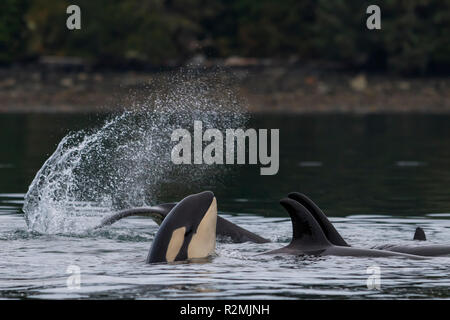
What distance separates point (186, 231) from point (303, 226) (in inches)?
55.9

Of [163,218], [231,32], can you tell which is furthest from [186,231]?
[231,32]

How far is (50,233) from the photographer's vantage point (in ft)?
62.2

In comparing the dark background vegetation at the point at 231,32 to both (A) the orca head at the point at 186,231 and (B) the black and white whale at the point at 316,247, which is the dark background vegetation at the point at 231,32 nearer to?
(B) the black and white whale at the point at 316,247

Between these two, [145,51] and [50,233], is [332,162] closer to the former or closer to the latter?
[50,233]

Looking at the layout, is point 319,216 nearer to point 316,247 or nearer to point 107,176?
point 316,247

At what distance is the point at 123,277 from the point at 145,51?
5432cm

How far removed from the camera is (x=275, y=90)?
64.9 m

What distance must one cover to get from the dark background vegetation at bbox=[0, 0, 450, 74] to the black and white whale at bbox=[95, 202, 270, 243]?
47355 millimetres

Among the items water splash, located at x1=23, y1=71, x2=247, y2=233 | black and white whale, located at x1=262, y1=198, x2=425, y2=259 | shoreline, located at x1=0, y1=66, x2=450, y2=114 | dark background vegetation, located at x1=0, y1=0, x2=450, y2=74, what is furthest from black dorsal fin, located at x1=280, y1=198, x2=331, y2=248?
dark background vegetation, located at x1=0, y1=0, x2=450, y2=74

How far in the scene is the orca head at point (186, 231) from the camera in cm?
1495

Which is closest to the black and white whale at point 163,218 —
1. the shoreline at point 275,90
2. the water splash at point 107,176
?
the water splash at point 107,176

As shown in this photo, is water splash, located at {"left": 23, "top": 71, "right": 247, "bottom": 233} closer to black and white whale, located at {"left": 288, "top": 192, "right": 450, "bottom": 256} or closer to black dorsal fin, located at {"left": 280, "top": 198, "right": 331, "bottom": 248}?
black and white whale, located at {"left": 288, "top": 192, "right": 450, "bottom": 256}
